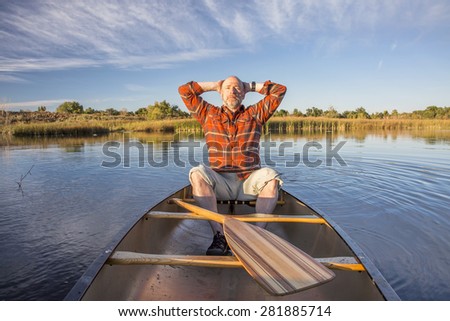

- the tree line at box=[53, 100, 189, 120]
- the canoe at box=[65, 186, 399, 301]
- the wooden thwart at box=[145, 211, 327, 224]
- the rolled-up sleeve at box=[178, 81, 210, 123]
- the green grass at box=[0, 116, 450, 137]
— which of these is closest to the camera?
the canoe at box=[65, 186, 399, 301]

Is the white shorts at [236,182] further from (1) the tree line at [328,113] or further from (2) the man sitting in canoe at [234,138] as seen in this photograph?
(1) the tree line at [328,113]

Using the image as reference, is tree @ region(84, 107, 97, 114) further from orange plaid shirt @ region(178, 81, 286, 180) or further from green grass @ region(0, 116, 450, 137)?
orange plaid shirt @ region(178, 81, 286, 180)

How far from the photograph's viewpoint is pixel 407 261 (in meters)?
3.08

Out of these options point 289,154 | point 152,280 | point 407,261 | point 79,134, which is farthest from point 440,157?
point 79,134

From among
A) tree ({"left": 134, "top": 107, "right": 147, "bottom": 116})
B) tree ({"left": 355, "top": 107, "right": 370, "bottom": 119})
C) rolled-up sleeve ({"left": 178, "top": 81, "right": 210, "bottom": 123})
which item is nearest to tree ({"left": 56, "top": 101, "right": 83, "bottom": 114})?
tree ({"left": 134, "top": 107, "right": 147, "bottom": 116})

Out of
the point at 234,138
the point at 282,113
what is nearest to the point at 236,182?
the point at 234,138

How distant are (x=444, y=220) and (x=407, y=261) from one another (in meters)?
1.58

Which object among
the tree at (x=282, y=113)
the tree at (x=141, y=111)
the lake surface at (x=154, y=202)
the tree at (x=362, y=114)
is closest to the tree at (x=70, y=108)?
the tree at (x=141, y=111)

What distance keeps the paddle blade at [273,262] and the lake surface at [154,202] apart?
0.92 meters

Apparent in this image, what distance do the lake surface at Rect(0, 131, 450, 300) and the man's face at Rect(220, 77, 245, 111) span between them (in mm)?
1474

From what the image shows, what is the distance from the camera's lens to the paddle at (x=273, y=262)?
1565mm

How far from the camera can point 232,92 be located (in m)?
3.11

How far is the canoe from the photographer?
1.73 m

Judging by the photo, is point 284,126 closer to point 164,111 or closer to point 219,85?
point 219,85
